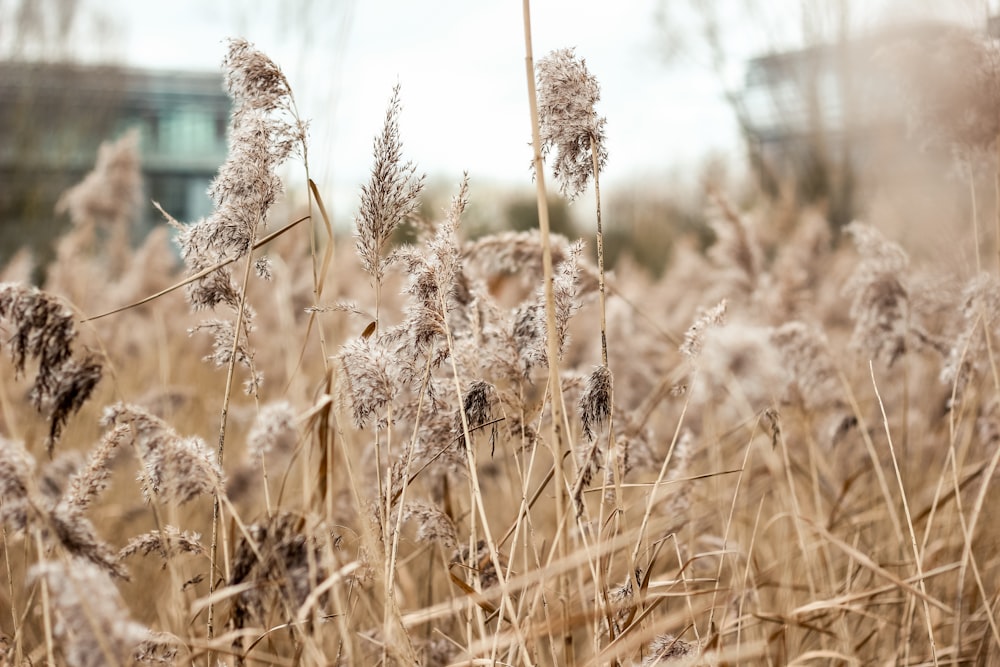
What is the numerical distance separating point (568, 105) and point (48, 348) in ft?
1.91

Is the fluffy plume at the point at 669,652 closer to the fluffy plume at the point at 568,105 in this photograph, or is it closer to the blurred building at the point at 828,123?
the fluffy plume at the point at 568,105

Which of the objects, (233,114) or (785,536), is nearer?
(233,114)

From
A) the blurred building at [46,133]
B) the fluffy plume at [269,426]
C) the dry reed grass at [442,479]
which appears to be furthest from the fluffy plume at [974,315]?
the blurred building at [46,133]

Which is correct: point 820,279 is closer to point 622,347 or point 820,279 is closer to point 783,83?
point 622,347

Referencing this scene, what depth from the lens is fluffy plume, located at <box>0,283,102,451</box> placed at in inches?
30.7

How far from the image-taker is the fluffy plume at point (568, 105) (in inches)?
33.6

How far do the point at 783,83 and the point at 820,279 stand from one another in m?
11.2

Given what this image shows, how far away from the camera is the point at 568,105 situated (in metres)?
0.86

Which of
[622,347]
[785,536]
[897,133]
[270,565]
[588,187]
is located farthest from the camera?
[897,133]

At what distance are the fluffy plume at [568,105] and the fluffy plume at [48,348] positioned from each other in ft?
1.72

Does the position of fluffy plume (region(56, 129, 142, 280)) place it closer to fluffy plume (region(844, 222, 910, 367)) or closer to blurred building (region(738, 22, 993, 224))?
fluffy plume (region(844, 222, 910, 367))

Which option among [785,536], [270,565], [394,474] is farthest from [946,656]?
[270,565]

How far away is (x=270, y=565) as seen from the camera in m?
0.69

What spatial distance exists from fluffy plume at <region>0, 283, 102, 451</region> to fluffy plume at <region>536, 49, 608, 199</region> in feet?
1.72
